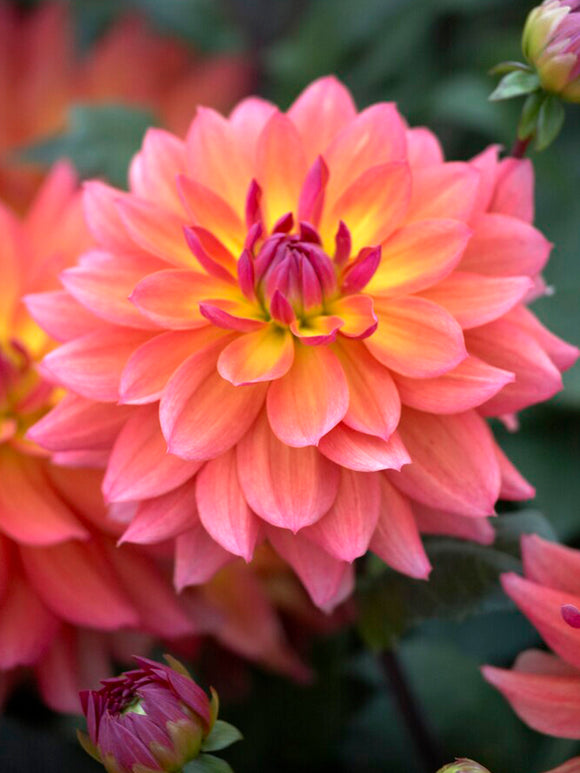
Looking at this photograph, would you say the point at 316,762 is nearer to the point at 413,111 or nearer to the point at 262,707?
the point at 262,707

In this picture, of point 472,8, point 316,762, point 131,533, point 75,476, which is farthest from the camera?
point 472,8

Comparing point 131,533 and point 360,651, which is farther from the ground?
point 131,533

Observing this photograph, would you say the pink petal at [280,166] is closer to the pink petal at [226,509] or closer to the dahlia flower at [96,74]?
the pink petal at [226,509]

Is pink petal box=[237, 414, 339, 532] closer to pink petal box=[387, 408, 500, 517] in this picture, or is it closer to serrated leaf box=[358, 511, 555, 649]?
pink petal box=[387, 408, 500, 517]

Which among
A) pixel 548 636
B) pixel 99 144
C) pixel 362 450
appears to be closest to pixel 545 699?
pixel 548 636

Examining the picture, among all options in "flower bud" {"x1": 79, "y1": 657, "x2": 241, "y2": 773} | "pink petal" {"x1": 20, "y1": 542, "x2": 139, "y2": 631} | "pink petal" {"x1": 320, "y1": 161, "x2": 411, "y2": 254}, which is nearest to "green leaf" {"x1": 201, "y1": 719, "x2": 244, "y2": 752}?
"flower bud" {"x1": 79, "y1": 657, "x2": 241, "y2": 773}

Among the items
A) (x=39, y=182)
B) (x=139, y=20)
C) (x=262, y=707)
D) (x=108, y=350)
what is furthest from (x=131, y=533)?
(x=139, y=20)
